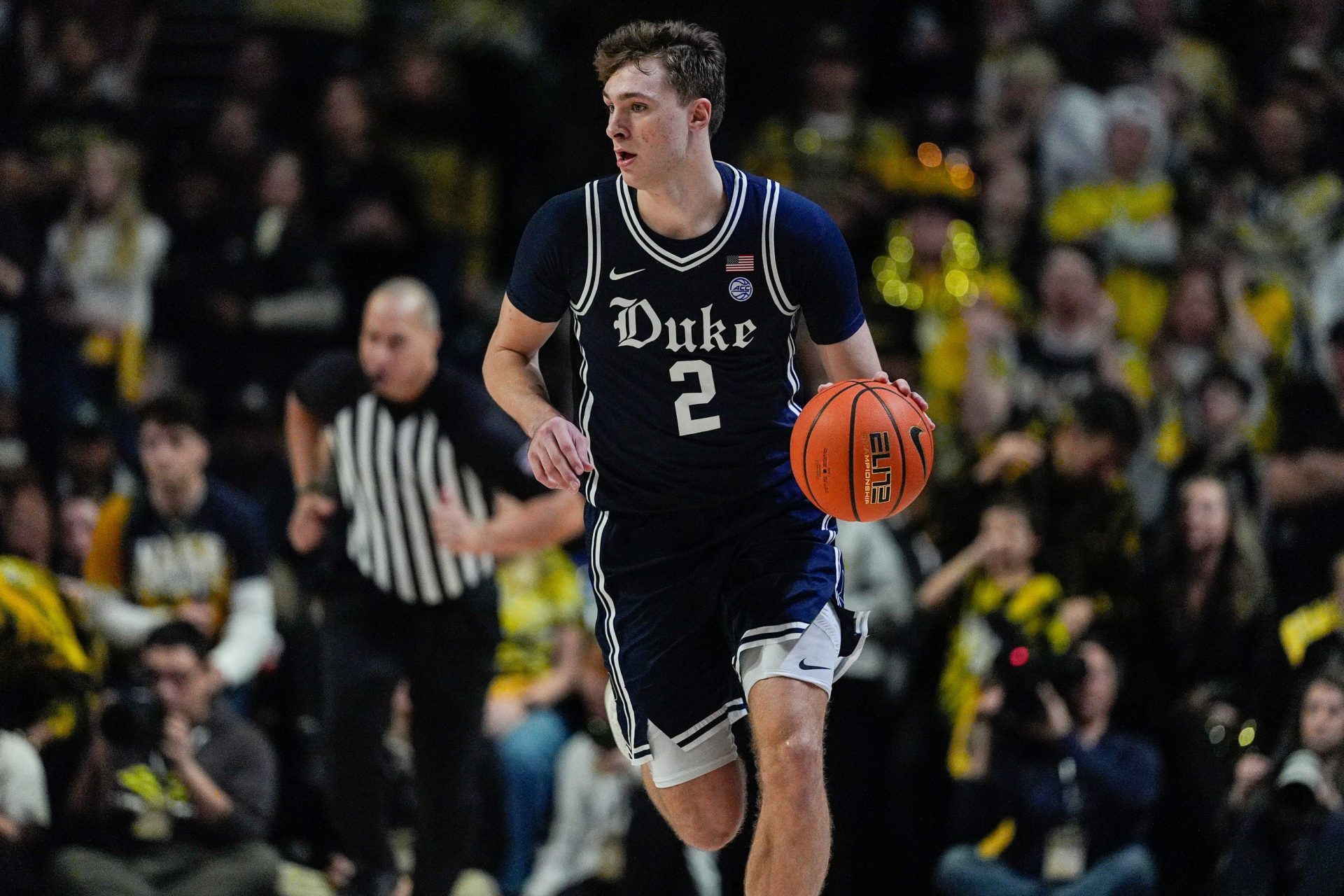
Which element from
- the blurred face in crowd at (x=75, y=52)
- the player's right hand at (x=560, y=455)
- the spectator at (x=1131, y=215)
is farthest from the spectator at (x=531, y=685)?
the blurred face in crowd at (x=75, y=52)

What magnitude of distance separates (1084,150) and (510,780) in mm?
4789

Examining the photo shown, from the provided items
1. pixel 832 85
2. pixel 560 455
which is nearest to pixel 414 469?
pixel 560 455

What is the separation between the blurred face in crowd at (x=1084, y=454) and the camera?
7.48 m

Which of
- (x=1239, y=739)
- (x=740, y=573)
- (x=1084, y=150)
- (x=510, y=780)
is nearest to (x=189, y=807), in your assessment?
(x=510, y=780)

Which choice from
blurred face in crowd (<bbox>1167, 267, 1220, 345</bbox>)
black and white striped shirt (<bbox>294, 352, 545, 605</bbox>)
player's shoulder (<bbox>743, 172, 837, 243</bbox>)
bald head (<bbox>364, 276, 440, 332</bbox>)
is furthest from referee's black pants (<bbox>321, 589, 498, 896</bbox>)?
blurred face in crowd (<bbox>1167, 267, 1220, 345</bbox>)

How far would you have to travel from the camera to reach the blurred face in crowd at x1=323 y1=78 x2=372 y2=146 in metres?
10.4

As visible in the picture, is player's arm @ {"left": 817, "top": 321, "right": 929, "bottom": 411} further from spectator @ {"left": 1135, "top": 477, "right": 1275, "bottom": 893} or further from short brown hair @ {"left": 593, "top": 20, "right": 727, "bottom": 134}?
spectator @ {"left": 1135, "top": 477, "right": 1275, "bottom": 893}

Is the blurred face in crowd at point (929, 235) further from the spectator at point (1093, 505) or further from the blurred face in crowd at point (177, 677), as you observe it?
the blurred face in crowd at point (177, 677)

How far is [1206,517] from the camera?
738 centimetres

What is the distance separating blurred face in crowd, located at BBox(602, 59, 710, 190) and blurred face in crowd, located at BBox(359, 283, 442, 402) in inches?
75.9

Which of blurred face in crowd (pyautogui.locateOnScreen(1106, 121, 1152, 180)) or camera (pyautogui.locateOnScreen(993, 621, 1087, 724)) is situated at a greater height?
blurred face in crowd (pyautogui.locateOnScreen(1106, 121, 1152, 180))

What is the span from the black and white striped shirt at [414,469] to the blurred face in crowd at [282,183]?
368 cm

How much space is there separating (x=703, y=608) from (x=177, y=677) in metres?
3.25

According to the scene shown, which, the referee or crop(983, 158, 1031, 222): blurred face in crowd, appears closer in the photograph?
the referee
